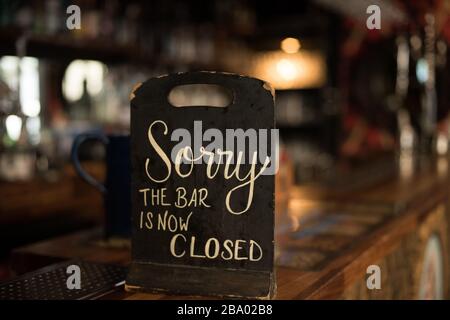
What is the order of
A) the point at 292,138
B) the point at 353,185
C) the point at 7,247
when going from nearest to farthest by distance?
the point at 353,185
the point at 7,247
the point at 292,138

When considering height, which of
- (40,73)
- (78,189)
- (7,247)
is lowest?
(7,247)

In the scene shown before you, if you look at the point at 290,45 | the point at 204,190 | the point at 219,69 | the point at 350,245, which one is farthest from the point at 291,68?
the point at 204,190

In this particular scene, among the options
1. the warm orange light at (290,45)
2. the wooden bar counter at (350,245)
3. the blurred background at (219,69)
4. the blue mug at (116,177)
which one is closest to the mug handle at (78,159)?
the blue mug at (116,177)

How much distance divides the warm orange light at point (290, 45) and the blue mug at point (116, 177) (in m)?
4.35

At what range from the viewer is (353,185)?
6.73 feet

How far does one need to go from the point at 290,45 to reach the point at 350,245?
4345mm

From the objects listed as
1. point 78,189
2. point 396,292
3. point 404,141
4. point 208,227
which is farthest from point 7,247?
point 404,141

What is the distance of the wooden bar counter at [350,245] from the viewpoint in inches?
36.4

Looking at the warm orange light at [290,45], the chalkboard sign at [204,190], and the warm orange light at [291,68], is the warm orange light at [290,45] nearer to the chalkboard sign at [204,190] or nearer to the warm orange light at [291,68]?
the warm orange light at [291,68]

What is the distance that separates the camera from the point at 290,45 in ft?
17.2

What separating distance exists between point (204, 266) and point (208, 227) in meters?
0.05

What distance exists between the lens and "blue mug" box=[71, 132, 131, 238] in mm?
1050

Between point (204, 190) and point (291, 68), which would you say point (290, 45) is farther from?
point (204, 190)
